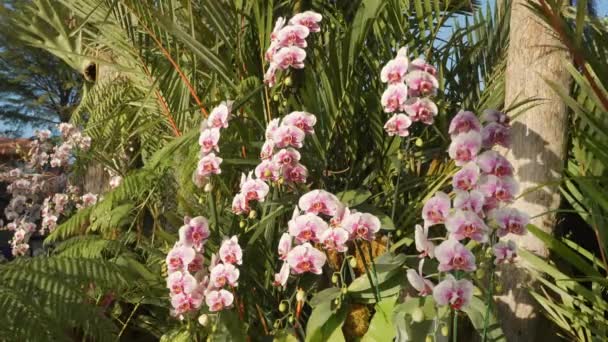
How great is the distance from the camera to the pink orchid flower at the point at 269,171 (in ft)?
5.30

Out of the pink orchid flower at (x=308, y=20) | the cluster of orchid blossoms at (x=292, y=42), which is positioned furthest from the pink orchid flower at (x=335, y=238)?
the pink orchid flower at (x=308, y=20)

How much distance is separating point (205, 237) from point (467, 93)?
1.42 metres

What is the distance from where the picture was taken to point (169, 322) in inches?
94.9

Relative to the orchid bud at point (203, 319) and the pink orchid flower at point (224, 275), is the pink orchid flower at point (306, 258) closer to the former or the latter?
the pink orchid flower at point (224, 275)

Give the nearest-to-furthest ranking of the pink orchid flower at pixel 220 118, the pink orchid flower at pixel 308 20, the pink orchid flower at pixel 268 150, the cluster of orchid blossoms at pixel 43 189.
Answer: the pink orchid flower at pixel 268 150 < the pink orchid flower at pixel 220 118 < the pink orchid flower at pixel 308 20 < the cluster of orchid blossoms at pixel 43 189

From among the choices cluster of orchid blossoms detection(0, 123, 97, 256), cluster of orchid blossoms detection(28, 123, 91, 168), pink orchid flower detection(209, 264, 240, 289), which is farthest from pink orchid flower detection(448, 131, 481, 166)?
cluster of orchid blossoms detection(28, 123, 91, 168)

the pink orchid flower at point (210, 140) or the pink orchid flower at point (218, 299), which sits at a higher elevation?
the pink orchid flower at point (210, 140)

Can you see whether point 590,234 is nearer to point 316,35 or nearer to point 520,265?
point 520,265

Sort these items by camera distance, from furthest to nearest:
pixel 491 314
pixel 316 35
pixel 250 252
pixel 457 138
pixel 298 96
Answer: pixel 316 35 < pixel 298 96 < pixel 250 252 < pixel 491 314 < pixel 457 138

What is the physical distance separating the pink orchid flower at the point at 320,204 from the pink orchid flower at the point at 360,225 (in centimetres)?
4

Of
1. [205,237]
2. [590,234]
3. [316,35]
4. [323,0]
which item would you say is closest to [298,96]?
[316,35]

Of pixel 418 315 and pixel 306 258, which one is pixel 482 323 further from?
pixel 306 258

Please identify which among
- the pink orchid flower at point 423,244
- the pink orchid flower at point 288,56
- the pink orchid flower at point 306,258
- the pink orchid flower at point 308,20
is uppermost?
the pink orchid flower at point 308,20

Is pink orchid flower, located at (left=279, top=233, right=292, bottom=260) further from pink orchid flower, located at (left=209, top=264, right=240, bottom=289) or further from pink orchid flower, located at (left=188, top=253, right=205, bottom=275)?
pink orchid flower, located at (left=188, top=253, right=205, bottom=275)
